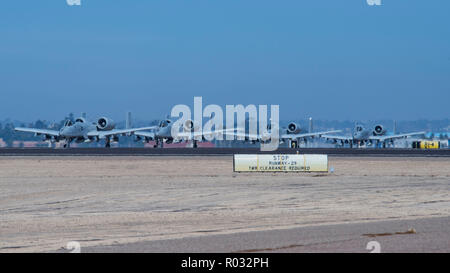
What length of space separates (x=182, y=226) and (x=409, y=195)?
43.5 ft

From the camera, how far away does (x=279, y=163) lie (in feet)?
144

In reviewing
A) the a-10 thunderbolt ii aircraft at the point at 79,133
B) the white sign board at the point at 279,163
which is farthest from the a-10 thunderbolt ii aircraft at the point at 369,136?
the white sign board at the point at 279,163

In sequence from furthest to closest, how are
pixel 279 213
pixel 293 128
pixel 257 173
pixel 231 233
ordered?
pixel 293 128 → pixel 257 173 → pixel 279 213 → pixel 231 233

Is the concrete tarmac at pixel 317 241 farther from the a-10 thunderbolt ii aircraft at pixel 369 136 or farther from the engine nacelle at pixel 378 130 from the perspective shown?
the engine nacelle at pixel 378 130

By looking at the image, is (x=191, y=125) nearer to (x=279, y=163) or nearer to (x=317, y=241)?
(x=279, y=163)

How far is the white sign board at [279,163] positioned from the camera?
43906 millimetres

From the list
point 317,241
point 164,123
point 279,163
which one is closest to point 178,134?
point 164,123

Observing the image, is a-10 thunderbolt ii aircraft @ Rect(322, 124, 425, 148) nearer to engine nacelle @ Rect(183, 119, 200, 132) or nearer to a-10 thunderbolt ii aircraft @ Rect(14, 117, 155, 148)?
engine nacelle @ Rect(183, 119, 200, 132)

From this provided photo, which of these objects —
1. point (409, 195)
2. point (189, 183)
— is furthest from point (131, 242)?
point (189, 183)
